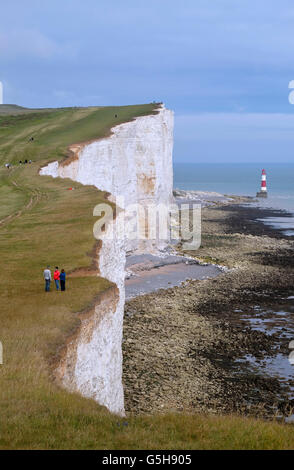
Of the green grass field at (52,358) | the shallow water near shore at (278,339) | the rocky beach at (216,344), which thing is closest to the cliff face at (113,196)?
the green grass field at (52,358)

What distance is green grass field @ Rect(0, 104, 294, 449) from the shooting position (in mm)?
8898

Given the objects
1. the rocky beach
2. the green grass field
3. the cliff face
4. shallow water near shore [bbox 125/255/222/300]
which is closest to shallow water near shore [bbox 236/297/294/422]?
the rocky beach

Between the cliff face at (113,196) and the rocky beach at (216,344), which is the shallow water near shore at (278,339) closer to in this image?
the rocky beach at (216,344)

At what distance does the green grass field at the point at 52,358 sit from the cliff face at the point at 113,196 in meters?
0.81

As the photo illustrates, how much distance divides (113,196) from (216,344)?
499 inches

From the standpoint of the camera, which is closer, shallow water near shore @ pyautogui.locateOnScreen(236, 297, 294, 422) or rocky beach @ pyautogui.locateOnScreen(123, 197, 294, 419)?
rocky beach @ pyautogui.locateOnScreen(123, 197, 294, 419)

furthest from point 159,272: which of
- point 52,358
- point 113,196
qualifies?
point 52,358

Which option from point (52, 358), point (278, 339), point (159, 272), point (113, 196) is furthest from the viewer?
point (159, 272)

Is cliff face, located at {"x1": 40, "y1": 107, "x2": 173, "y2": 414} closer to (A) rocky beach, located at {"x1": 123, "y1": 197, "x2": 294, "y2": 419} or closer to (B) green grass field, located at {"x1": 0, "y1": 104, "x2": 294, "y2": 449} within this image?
(B) green grass field, located at {"x1": 0, "y1": 104, "x2": 294, "y2": 449}

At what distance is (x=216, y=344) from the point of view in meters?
27.6

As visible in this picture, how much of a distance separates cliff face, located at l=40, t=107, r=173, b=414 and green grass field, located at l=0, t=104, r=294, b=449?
2.64ft

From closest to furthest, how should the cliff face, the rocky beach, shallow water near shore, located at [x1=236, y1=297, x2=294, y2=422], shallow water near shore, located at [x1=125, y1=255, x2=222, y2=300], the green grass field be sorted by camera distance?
1. the green grass field
2. the cliff face
3. the rocky beach
4. shallow water near shore, located at [x1=236, y1=297, x2=294, y2=422]
5. shallow water near shore, located at [x1=125, y1=255, x2=222, y2=300]

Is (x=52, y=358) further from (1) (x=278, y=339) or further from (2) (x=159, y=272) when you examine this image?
(2) (x=159, y=272)
